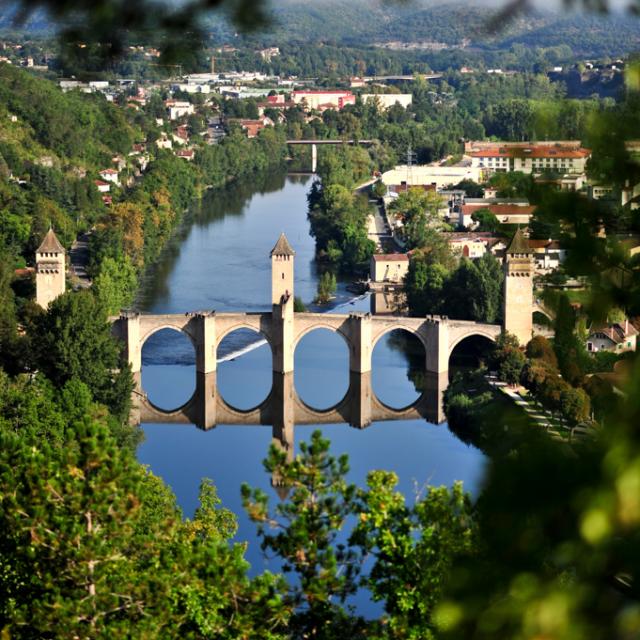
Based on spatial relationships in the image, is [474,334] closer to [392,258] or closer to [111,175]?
[392,258]

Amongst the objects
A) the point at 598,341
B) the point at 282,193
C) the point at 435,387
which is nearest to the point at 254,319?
the point at 435,387

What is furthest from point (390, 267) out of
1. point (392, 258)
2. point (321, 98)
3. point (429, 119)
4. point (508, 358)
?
point (321, 98)

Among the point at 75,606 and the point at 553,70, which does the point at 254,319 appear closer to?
the point at 75,606

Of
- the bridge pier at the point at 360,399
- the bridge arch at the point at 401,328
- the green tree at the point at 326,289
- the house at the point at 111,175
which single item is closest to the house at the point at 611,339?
the bridge pier at the point at 360,399

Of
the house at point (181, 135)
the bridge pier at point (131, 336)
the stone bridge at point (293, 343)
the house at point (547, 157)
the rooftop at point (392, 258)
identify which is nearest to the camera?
the house at point (547, 157)

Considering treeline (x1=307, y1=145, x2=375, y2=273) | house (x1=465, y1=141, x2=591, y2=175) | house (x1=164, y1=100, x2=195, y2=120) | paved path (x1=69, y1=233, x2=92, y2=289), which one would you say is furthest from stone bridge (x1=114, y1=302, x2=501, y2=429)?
house (x1=164, y1=100, x2=195, y2=120)

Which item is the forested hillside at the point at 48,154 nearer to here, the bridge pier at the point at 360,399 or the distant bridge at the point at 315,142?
the distant bridge at the point at 315,142
